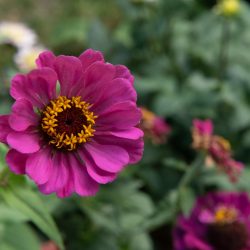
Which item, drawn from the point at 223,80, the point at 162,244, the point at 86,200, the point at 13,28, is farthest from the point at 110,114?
the point at 13,28

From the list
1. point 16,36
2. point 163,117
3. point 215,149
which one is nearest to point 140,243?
point 215,149

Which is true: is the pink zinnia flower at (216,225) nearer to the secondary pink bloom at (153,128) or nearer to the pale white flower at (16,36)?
the secondary pink bloom at (153,128)

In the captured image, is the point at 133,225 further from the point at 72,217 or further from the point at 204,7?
the point at 204,7

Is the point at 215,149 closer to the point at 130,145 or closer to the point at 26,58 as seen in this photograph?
the point at 130,145

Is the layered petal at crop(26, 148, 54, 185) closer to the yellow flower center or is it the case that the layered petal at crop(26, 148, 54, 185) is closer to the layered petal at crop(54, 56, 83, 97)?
the layered petal at crop(54, 56, 83, 97)

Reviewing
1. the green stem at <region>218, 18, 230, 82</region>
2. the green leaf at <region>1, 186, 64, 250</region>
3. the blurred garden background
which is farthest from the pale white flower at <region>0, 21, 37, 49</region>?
the green leaf at <region>1, 186, 64, 250</region>
